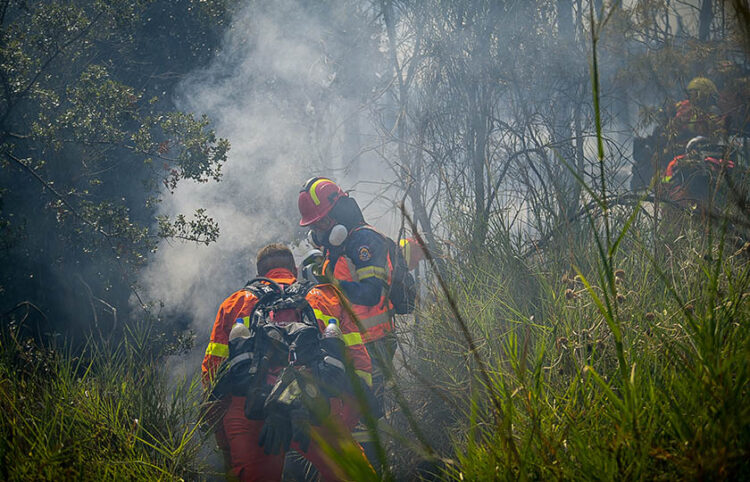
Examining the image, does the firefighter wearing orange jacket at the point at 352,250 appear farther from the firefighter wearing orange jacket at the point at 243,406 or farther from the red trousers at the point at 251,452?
the red trousers at the point at 251,452

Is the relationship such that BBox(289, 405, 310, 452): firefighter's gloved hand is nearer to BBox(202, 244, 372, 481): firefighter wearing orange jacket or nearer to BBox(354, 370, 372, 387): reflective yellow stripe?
BBox(202, 244, 372, 481): firefighter wearing orange jacket

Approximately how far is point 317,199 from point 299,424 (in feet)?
7.18

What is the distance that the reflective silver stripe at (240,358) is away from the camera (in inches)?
118

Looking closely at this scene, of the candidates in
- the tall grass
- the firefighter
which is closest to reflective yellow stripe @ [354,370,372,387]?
the tall grass

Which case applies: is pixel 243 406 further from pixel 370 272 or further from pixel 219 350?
pixel 370 272

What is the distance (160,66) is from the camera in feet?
32.1

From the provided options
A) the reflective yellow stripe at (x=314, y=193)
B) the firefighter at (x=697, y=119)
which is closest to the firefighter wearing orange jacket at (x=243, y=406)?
the reflective yellow stripe at (x=314, y=193)

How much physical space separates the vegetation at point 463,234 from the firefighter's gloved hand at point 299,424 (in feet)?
1.43

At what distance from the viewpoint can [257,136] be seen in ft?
42.1

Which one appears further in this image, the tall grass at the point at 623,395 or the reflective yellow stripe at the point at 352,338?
the reflective yellow stripe at the point at 352,338

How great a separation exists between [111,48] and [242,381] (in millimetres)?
7776

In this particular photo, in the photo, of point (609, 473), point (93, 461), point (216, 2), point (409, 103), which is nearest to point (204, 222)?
point (409, 103)

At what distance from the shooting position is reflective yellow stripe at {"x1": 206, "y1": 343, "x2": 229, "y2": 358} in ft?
10.8

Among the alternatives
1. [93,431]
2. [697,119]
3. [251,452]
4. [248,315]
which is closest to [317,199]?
[248,315]
